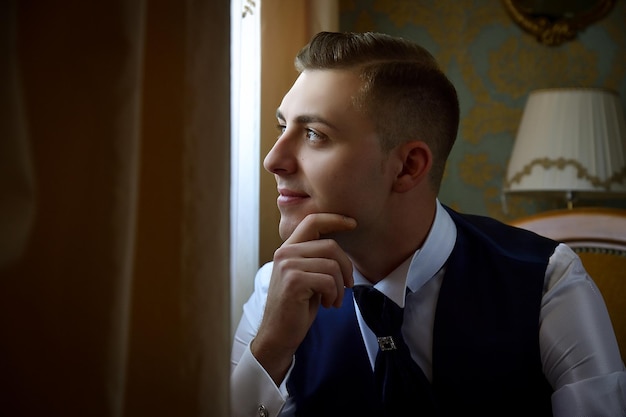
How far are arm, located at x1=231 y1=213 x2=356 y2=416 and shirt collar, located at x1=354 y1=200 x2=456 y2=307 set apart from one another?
109 millimetres

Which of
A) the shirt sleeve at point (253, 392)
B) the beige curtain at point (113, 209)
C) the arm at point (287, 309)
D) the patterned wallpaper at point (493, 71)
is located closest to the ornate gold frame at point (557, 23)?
the patterned wallpaper at point (493, 71)

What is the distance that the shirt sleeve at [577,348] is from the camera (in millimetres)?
977

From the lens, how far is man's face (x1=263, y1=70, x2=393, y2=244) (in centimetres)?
112

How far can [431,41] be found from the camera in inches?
119

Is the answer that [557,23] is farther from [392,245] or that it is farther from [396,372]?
[396,372]

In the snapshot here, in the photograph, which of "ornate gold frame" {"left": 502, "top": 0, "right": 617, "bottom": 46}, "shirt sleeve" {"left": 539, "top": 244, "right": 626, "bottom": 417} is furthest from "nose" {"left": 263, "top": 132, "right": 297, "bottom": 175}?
"ornate gold frame" {"left": 502, "top": 0, "right": 617, "bottom": 46}

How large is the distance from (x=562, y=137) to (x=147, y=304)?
2.30 meters

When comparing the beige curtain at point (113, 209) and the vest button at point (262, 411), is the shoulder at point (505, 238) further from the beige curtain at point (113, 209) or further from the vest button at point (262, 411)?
the beige curtain at point (113, 209)

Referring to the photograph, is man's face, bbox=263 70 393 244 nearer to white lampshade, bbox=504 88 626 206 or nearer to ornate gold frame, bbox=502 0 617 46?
white lampshade, bbox=504 88 626 206

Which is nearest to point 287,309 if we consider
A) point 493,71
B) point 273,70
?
point 273,70

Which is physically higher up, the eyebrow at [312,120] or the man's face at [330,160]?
the eyebrow at [312,120]

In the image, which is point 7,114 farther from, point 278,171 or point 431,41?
point 431,41

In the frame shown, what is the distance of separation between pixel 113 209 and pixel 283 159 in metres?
0.71

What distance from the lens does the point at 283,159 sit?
1127mm
